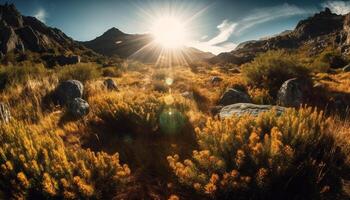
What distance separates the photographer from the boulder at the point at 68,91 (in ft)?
25.7

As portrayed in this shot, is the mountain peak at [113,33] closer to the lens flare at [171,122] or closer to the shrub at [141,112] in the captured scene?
the shrub at [141,112]

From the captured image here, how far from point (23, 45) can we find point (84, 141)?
66.4 m

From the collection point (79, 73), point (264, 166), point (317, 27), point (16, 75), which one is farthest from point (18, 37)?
point (317, 27)

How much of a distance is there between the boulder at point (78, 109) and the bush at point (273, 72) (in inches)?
269

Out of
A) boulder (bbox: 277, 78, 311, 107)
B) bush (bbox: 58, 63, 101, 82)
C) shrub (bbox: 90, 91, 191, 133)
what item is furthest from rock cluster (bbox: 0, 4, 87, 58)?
boulder (bbox: 277, 78, 311, 107)

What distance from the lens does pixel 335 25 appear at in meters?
98.1

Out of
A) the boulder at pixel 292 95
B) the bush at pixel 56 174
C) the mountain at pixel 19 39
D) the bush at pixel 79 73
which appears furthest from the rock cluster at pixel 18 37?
the bush at pixel 56 174

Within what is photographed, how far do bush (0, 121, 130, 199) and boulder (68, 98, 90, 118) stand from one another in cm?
271

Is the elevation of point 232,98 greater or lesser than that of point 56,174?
lesser

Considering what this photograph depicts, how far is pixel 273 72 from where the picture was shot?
11.0 meters

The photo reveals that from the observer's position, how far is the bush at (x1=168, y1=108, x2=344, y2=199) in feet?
8.73

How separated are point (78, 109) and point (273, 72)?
26.7 ft

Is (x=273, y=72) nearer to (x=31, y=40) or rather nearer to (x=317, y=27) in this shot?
(x=31, y=40)

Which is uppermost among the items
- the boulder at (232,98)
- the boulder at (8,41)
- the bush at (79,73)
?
the boulder at (8,41)
